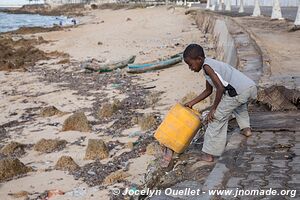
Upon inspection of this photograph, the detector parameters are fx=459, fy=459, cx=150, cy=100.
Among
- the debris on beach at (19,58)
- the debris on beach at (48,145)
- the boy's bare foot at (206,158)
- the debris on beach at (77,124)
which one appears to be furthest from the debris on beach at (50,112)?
the debris on beach at (19,58)

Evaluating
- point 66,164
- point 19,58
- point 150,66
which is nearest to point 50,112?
point 66,164

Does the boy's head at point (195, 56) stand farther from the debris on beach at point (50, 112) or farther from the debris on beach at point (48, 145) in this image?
the debris on beach at point (50, 112)

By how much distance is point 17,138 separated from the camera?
8.89m

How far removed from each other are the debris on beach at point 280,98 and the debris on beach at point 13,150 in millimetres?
4183

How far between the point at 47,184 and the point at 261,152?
3.05 metres

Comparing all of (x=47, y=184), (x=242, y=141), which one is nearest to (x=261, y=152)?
(x=242, y=141)

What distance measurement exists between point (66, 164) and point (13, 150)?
1502 millimetres

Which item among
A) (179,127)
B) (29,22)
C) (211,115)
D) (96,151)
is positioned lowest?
(29,22)

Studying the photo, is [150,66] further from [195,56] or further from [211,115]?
[195,56]

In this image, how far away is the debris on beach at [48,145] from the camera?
7914 mm

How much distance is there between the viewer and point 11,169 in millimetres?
6785

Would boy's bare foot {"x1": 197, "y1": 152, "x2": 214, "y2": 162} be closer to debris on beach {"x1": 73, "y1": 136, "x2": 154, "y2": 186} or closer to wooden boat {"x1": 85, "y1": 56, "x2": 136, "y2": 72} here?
debris on beach {"x1": 73, "y1": 136, "x2": 154, "y2": 186}

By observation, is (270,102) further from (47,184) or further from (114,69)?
(114,69)

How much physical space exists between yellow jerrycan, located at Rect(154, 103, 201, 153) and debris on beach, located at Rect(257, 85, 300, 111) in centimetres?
214
